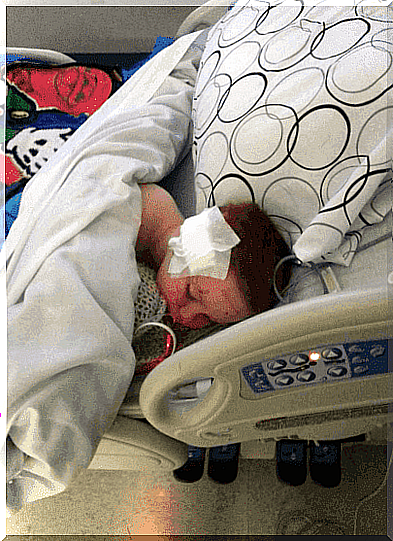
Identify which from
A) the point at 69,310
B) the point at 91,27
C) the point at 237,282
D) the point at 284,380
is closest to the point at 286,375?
Answer: the point at 284,380

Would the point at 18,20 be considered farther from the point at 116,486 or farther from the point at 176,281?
the point at 116,486

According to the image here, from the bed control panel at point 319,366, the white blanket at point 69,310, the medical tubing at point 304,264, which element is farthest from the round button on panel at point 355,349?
the white blanket at point 69,310

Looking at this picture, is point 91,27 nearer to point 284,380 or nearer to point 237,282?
point 237,282

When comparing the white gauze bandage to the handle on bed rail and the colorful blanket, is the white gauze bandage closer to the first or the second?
the handle on bed rail

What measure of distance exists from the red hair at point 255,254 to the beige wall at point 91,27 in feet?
3.36

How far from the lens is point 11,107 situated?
3.77ft

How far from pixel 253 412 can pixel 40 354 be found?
30cm

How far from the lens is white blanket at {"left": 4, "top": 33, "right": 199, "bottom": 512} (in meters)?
0.61

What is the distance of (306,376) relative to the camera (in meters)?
0.61

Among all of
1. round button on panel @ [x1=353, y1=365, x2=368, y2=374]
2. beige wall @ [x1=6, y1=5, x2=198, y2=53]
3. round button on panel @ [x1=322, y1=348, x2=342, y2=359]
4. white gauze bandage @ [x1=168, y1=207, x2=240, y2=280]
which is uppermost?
beige wall @ [x1=6, y1=5, x2=198, y2=53]

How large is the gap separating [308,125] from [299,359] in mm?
324

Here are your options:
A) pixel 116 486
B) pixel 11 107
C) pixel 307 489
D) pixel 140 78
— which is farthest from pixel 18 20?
pixel 307 489

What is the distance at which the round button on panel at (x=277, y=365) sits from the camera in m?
0.57

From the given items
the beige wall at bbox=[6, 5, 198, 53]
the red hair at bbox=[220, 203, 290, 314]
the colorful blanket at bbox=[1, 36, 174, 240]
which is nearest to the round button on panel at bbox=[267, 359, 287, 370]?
the red hair at bbox=[220, 203, 290, 314]
